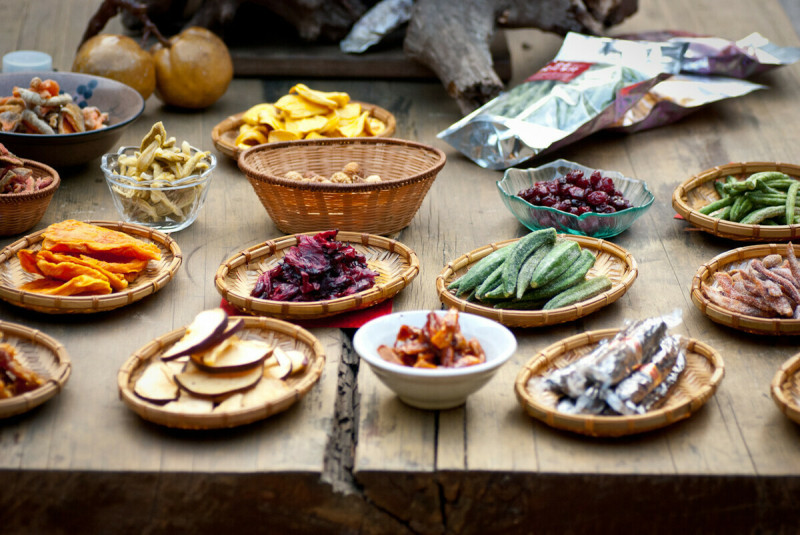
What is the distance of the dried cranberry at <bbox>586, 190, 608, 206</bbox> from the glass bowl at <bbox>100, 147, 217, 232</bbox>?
1.18 meters

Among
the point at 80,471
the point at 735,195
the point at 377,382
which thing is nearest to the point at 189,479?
the point at 80,471

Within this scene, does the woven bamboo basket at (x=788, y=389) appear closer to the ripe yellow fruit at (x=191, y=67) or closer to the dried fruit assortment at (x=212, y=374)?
the dried fruit assortment at (x=212, y=374)

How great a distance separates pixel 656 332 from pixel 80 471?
50.0 inches

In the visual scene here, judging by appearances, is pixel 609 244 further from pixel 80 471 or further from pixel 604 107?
pixel 80 471

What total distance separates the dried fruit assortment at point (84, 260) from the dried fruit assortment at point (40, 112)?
2.42 ft

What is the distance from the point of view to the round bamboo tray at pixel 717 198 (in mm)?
2533

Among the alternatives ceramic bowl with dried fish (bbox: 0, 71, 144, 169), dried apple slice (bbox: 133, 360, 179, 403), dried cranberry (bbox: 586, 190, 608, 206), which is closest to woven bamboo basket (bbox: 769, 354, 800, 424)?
dried cranberry (bbox: 586, 190, 608, 206)

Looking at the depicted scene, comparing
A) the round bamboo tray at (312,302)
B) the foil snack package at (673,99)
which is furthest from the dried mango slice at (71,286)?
the foil snack package at (673,99)

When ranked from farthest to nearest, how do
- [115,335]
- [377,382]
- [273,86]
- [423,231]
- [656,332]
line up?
1. [273,86]
2. [423,231]
3. [115,335]
4. [377,382]
5. [656,332]

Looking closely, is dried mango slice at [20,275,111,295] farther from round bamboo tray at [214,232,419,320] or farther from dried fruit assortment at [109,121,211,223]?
dried fruit assortment at [109,121,211,223]

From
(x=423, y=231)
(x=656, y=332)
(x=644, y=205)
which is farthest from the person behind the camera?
(x=423, y=231)

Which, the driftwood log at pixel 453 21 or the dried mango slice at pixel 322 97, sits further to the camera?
the driftwood log at pixel 453 21

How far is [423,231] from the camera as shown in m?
2.84

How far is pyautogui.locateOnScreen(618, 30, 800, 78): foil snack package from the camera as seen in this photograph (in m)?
3.73
